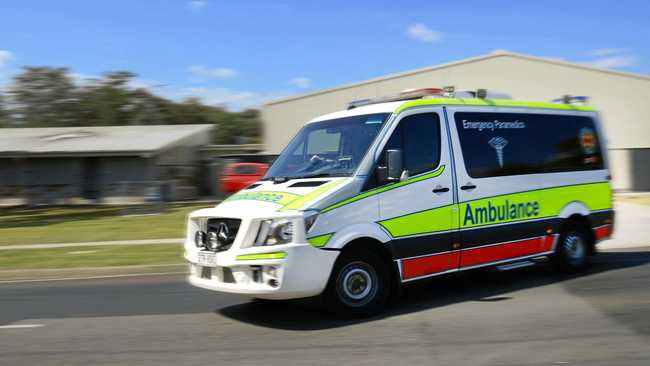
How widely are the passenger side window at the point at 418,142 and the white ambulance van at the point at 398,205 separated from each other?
1 cm

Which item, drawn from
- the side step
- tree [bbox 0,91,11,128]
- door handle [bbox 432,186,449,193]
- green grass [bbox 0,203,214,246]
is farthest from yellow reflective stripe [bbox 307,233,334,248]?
tree [bbox 0,91,11,128]

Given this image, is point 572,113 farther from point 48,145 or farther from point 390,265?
point 48,145

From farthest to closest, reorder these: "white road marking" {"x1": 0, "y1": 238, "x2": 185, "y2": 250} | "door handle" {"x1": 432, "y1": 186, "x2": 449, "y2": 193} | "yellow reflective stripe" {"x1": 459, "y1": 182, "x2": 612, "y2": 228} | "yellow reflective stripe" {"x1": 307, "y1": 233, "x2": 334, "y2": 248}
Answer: "white road marking" {"x1": 0, "y1": 238, "x2": 185, "y2": 250}
"yellow reflective stripe" {"x1": 459, "y1": 182, "x2": 612, "y2": 228}
"door handle" {"x1": 432, "y1": 186, "x2": 449, "y2": 193}
"yellow reflective stripe" {"x1": 307, "y1": 233, "x2": 334, "y2": 248}

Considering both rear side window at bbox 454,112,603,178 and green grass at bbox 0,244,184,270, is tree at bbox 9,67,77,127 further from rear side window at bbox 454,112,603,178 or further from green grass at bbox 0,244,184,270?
rear side window at bbox 454,112,603,178

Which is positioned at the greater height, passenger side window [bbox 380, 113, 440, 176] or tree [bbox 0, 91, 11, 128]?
tree [bbox 0, 91, 11, 128]

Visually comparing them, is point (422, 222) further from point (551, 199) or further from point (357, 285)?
point (551, 199)

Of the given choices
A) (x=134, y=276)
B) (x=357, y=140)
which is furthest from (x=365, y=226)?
(x=134, y=276)

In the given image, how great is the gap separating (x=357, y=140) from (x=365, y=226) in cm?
105

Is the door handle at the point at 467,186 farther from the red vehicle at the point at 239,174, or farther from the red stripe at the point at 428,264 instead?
the red vehicle at the point at 239,174

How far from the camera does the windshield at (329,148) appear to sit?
22.1ft

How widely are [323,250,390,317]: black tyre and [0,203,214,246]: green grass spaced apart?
9281 millimetres

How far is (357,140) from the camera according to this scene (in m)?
6.88

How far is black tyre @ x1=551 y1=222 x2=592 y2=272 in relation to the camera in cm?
860

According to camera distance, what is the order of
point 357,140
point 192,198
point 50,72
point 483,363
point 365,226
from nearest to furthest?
point 483,363, point 365,226, point 357,140, point 192,198, point 50,72
